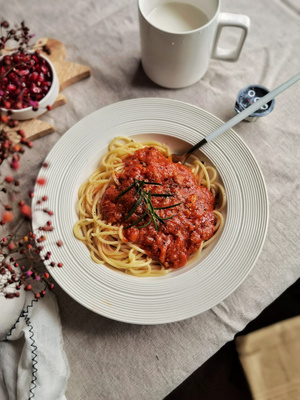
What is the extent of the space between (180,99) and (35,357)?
6.19ft

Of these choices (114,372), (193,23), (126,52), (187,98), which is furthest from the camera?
(126,52)

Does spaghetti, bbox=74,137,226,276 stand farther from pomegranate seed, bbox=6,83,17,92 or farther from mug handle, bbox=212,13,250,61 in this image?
mug handle, bbox=212,13,250,61

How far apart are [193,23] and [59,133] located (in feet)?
3.80

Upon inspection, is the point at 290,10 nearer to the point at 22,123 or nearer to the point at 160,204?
the point at 160,204

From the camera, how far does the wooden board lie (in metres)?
2.64

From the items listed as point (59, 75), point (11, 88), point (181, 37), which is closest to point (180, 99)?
point (181, 37)

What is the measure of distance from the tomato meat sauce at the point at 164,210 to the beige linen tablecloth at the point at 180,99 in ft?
1.31

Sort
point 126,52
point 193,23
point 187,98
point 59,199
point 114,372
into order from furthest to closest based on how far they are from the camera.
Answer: point 126,52
point 187,98
point 193,23
point 59,199
point 114,372

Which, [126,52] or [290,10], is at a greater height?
[290,10]

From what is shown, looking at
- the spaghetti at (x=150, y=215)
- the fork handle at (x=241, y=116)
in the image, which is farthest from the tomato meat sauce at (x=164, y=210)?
the fork handle at (x=241, y=116)

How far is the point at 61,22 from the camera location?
3133mm

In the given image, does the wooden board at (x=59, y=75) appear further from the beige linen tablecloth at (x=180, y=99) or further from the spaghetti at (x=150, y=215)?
the spaghetti at (x=150, y=215)

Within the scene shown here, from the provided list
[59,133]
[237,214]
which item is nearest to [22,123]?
[59,133]

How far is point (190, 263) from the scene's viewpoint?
7.32 ft
